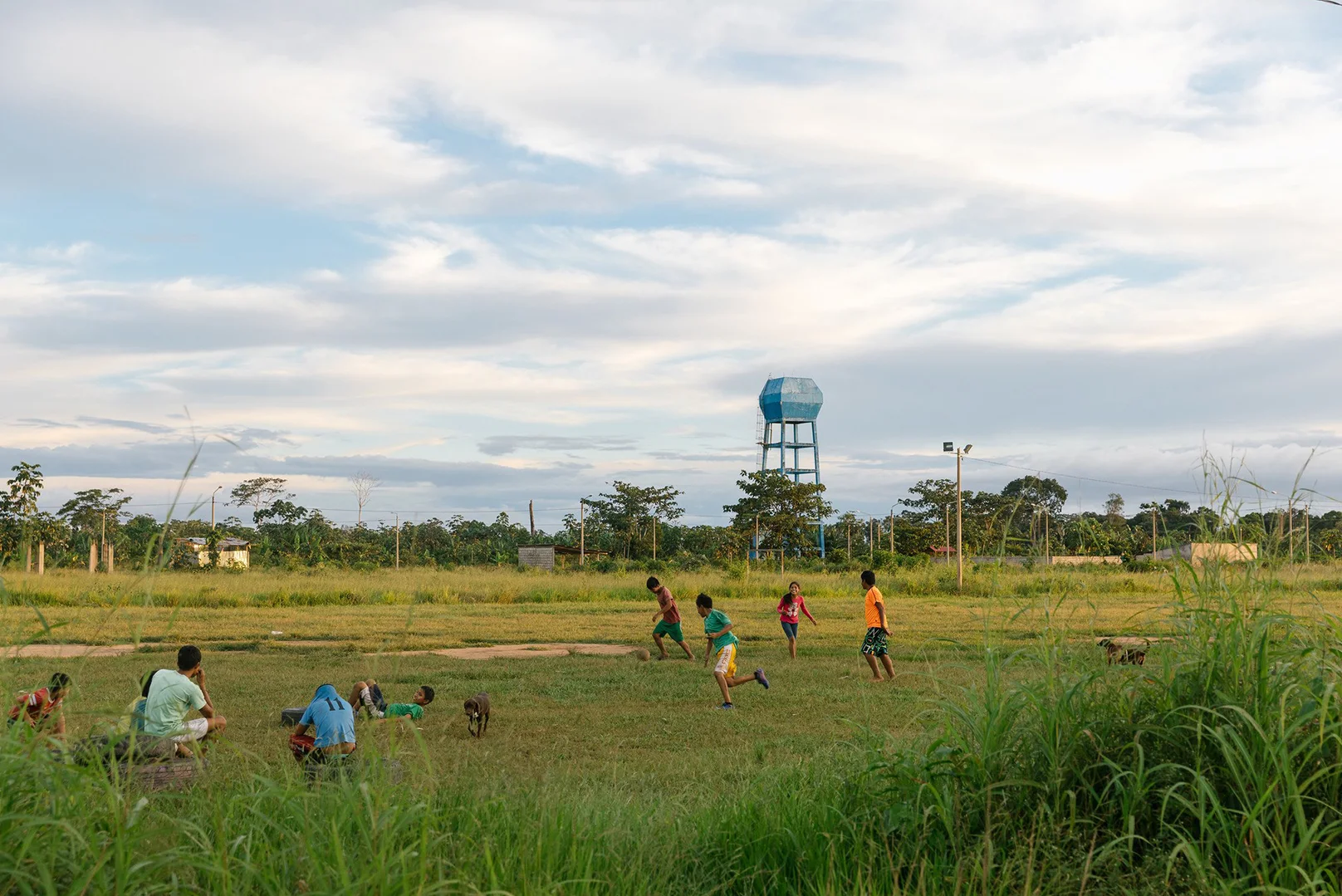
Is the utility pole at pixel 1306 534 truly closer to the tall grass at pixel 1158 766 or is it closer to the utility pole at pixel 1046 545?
the tall grass at pixel 1158 766

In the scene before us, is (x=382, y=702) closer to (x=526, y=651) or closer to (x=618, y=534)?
(x=526, y=651)

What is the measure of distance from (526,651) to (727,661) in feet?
23.3

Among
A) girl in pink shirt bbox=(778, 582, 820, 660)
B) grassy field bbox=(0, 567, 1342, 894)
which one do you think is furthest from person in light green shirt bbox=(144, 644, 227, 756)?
Result: girl in pink shirt bbox=(778, 582, 820, 660)

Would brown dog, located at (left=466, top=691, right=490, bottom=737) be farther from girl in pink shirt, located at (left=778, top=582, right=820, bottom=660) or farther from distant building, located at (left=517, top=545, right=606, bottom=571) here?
Result: distant building, located at (left=517, top=545, right=606, bottom=571)

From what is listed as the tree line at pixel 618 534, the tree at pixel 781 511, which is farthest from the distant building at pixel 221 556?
the tree at pixel 781 511

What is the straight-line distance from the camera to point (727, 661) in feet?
42.0

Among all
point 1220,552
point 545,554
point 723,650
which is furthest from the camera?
point 545,554

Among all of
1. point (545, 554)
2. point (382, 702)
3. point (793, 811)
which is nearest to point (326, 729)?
point (382, 702)

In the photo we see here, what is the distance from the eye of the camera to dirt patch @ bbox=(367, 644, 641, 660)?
18.1 m

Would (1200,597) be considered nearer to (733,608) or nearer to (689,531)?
(733,608)

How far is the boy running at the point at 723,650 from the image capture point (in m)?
12.7

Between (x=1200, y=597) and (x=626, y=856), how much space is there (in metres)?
3.03

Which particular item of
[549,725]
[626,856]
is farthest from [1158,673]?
[549,725]

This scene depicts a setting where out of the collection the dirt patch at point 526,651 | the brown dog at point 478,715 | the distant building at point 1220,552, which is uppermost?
the distant building at point 1220,552
